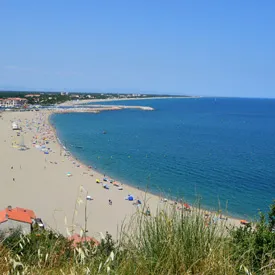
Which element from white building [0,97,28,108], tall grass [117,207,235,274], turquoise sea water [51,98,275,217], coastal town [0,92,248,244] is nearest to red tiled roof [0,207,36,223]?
coastal town [0,92,248,244]

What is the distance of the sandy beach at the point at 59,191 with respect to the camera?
17.4m

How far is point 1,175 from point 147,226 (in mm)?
24925

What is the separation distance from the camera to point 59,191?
22.3 meters

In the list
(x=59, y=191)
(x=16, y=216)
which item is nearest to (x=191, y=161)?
(x=59, y=191)

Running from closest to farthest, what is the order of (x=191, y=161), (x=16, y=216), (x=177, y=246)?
(x=177, y=246) → (x=16, y=216) → (x=191, y=161)

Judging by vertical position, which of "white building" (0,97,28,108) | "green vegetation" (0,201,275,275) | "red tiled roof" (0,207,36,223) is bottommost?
"red tiled roof" (0,207,36,223)

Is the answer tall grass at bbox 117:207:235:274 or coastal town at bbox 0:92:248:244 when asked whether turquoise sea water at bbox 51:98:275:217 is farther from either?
tall grass at bbox 117:207:235:274

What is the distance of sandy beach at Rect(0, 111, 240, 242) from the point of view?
17.4 m

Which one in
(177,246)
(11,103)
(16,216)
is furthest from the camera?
(11,103)

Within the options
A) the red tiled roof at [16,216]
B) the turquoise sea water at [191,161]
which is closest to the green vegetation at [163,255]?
the turquoise sea water at [191,161]

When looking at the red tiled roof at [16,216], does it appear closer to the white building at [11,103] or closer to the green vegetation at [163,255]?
the green vegetation at [163,255]

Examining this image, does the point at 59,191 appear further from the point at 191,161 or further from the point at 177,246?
the point at 177,246

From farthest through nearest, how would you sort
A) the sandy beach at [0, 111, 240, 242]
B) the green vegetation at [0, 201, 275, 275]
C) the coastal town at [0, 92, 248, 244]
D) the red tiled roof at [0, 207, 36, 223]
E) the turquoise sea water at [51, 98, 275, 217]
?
the turquoise sea water at [51, 98, 275, 217] → the sandy beach at [0, 111, 240, 242] → the coastal town at [0, 92, 248, 244] → the red tiled roof at [0, 207, 36, 223] → the green vegetation at [0, 201, 275, 275]

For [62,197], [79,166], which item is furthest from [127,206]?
[79,166]
